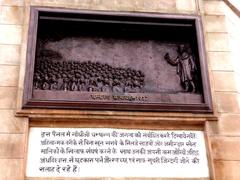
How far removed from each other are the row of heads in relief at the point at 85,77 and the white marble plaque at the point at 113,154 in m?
1.08

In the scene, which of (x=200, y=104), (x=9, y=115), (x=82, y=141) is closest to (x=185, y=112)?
A: (x=200, y=104)

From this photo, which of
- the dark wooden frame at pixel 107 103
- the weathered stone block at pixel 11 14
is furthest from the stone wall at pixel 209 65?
the dark wooden frame at pixel 107 103

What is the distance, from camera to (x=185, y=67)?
942 centimetres

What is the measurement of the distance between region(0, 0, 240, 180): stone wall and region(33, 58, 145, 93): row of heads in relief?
541 mm

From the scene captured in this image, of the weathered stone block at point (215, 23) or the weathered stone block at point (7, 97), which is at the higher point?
the weathered stone block at point (215, 23)

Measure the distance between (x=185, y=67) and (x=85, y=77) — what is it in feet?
7.63

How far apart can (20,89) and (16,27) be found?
5.25ft

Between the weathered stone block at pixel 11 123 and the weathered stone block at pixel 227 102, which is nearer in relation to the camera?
the weathered stone block at pixel 11 123

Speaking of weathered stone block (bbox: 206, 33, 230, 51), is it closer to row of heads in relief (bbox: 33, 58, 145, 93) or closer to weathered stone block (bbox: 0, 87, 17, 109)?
row of heads in relief (bbox: 33, 58, 145, 93)

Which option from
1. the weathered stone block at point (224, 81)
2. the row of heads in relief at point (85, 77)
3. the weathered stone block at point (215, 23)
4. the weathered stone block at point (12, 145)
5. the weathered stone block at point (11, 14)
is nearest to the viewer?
the weathered stone block at point (12, 145)

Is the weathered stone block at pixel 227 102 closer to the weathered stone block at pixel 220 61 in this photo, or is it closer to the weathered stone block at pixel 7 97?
the weathered stone block at pixel 220 61

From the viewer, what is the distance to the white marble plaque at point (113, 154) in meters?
7.79

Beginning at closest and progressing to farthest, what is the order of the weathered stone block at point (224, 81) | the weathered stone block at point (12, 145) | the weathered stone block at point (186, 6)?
1. the weathered stone block at point (12, 145)
2. the weathered stone block at point (224, 81)
3. the weathered stone block at point (186, 6)

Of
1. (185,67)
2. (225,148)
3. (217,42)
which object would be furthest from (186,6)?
(225,148)
